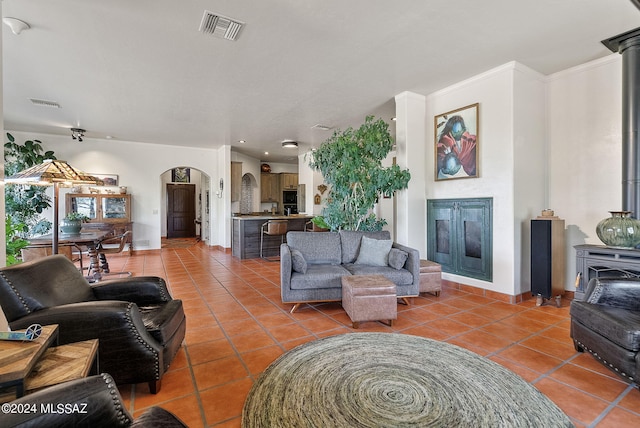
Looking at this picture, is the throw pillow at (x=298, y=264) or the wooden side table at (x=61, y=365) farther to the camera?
the throw pillow at (x=298, y=264)

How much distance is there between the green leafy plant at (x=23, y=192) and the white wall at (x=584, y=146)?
9109 millimetres

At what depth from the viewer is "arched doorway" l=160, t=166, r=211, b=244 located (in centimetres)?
1120

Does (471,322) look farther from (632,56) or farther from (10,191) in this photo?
(10,191)

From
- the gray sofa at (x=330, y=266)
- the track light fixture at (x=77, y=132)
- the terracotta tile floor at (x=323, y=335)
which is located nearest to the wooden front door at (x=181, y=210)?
the track light fixture at (x=77, y=132)

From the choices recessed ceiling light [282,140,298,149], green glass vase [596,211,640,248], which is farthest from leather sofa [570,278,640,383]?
recessed ceiling light [282,140,298,149]

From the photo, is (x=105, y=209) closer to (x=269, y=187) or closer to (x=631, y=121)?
(x=269, y=187)

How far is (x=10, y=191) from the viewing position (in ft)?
19.6

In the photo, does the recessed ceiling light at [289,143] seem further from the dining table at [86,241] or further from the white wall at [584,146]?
the white wall at [584,146]

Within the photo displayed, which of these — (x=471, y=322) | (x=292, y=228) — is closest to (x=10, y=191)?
(x=292, y=228)

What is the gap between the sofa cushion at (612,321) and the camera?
1903mm

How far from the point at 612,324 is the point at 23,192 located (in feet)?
30.0

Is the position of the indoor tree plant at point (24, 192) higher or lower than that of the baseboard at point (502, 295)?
higher

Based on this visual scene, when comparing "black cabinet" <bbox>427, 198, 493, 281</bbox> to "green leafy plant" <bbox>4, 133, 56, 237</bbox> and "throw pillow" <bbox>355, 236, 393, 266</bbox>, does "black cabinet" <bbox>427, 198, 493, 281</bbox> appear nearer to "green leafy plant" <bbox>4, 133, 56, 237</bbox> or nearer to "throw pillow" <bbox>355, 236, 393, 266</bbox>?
"throw pillow" <bbox>355, 236, 393, 266</bbox>

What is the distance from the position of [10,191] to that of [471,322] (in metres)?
8.42
